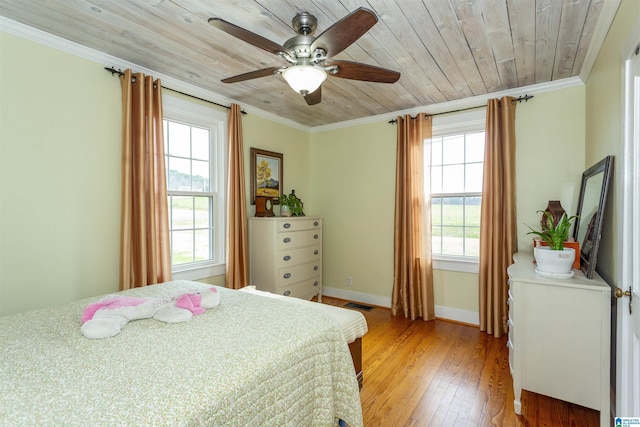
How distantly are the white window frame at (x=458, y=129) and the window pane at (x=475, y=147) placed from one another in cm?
6

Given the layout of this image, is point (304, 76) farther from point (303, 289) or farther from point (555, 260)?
point (303, 289)

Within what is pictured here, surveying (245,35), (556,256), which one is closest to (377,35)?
(245,35)

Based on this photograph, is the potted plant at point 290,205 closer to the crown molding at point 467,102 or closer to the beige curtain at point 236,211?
the beige curtain at point 236,211

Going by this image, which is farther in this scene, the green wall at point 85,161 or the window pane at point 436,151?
the window pane at point 436,151

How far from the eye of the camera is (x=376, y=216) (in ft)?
13.0

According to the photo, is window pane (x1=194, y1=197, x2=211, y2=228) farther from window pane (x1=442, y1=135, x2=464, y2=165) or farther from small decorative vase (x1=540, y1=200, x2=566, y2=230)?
small decorative vase (x1=540, y1=200, x2=566, y2=230)

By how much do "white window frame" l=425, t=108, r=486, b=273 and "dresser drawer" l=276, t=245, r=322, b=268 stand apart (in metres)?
1.41

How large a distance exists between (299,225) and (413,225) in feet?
4.29

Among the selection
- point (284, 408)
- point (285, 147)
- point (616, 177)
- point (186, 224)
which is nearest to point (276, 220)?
point (186, 224)

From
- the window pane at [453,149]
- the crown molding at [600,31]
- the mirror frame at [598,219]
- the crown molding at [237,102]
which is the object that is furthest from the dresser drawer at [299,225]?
the crown molding at [600,31]

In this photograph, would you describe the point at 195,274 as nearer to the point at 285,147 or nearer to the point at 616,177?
the point at 285,147

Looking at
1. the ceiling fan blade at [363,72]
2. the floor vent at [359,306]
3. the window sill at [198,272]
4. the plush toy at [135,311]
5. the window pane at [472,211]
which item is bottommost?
the floor vent at [359,306]

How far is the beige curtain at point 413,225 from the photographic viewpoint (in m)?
3.46

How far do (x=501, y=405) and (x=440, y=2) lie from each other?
246 centimetres
